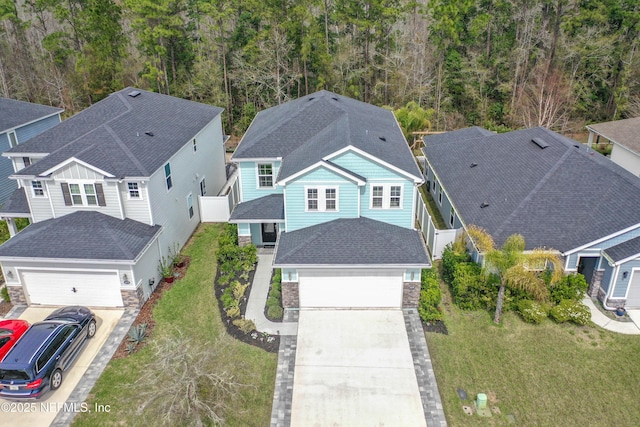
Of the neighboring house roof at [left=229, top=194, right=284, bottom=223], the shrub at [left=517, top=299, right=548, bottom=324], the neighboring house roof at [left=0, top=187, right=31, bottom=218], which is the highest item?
the neighboring house roof at [left=0, top=187, right=31, bottom=218]

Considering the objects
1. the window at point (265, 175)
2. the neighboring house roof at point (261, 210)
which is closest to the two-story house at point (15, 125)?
the neighboring house roof at point (261, 210)

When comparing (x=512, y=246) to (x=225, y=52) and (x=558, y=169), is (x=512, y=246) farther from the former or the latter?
(x=225, y=52)

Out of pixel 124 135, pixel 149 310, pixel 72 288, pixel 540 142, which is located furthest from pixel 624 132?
pixel 72 288

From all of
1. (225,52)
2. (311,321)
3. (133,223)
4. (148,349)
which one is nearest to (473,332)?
(311,321)

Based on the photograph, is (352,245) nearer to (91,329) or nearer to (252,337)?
(252,337)

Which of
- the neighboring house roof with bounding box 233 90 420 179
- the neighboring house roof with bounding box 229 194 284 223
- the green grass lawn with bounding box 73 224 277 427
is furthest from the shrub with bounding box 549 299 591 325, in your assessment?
the neighboring house roof with bounding box 229 194 284 223

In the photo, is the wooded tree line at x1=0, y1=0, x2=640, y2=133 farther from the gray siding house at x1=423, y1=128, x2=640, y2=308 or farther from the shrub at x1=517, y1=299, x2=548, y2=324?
the shrub at x1=517, y1=299, x2=548, y2=324

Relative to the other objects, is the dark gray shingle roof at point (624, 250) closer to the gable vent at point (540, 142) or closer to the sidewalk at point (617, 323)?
the sidewalk at point (617, 323)
